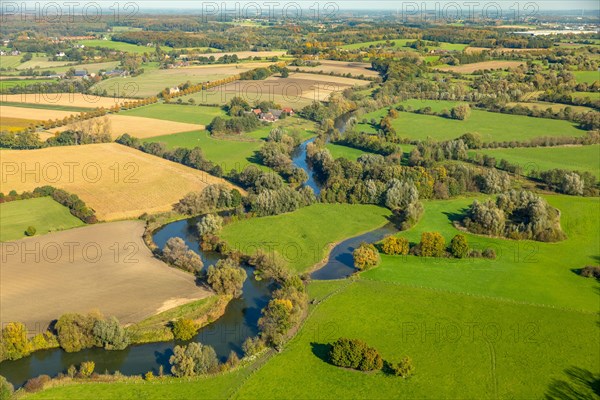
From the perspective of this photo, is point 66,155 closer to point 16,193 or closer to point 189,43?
point 16,193

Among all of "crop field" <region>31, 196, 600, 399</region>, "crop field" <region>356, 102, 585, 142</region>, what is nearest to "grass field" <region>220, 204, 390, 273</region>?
"crop field" <region>31, 196, 600, 399</region>

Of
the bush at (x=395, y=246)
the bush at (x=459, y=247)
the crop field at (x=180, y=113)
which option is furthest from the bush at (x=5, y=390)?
the crop field at (x=180, y=113)

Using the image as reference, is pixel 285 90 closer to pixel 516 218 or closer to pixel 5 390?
pixel 516 218

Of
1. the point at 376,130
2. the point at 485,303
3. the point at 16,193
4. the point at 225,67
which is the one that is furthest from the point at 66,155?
the point at 225,67

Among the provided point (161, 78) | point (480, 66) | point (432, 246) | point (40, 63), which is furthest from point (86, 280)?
point (40, 63)

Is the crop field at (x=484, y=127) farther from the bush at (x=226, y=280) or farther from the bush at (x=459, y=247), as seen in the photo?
the bush at (x=226, y=280)
